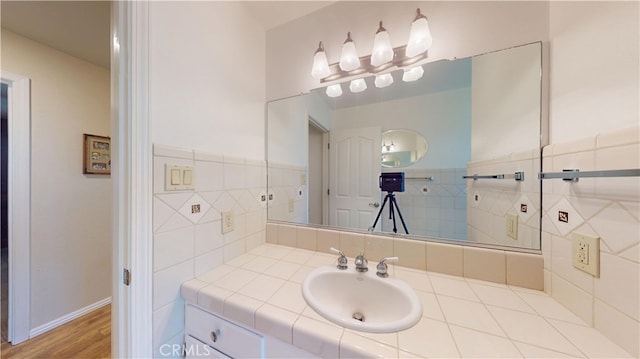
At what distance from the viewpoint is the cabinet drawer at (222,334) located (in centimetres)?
65

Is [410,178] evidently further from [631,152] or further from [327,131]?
[631,152]

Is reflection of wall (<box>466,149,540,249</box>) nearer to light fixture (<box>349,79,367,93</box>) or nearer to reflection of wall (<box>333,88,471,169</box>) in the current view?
reflection of wall (<box>333,88,471,169</box>)

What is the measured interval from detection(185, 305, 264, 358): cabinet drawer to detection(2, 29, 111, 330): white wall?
158 centimetres

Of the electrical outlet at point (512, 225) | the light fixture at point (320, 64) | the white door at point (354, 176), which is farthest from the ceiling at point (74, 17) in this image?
the electrical outlet at point (512, 225)

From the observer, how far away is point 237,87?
3.78 feet

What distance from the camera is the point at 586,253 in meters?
0.58

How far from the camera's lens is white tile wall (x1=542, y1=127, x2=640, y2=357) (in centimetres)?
47

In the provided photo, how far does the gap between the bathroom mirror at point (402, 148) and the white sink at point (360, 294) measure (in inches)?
24.4

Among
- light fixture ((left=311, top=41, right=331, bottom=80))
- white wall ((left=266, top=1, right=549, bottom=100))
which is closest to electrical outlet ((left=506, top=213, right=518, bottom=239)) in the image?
white wall ((left=266, top=1, right=549, bottom=100))

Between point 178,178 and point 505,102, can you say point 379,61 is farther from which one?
point 178,178

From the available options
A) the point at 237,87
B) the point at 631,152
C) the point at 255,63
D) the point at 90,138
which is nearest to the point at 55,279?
the point at 90,138

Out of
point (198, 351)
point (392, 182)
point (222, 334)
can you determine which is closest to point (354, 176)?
point (392, 182)

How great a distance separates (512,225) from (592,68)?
591 millimetres

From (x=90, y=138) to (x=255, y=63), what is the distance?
157 centimetres
